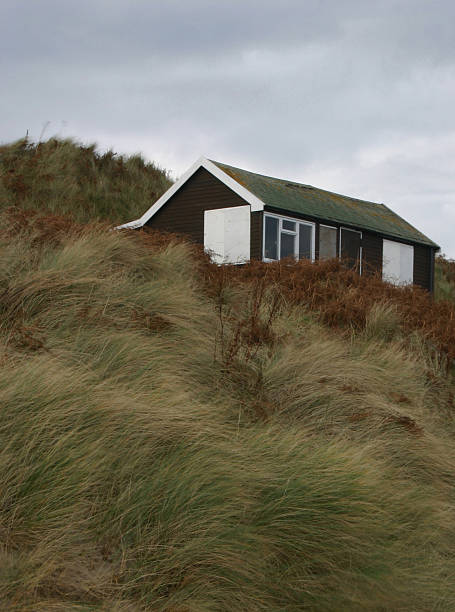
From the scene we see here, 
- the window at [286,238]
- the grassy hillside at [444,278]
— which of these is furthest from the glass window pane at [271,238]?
the grassy hillside at [444,278]

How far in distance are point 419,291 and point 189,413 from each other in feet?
22.1

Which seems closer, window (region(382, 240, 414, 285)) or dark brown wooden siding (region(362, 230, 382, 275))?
dark brown wooden siding (region(362, 230, 382, 275))

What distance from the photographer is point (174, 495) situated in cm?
339

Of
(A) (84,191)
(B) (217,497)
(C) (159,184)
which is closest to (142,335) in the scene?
(B) (217,497)

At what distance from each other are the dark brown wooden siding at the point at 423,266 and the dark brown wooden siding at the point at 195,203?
24.7ft

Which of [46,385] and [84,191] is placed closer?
[46,385]

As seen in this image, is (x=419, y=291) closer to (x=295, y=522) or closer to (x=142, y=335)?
(x=142, y=335)

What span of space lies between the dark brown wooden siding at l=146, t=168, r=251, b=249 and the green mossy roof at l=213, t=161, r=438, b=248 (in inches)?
20.3

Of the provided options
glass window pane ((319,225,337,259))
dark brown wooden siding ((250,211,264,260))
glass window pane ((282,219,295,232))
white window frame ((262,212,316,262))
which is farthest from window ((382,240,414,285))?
dark brown wooden siding ((250,211,264,260))

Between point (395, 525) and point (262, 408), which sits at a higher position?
point (262, 408)

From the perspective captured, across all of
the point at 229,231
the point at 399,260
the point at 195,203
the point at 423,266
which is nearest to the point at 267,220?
the point at 229,231

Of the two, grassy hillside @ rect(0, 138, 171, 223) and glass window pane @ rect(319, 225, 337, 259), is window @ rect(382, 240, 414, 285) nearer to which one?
glass window pane @ rect(319, 225, 337, 259)

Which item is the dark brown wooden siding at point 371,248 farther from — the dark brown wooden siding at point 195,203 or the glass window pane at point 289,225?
the dark brown wooden siding at point 195,203

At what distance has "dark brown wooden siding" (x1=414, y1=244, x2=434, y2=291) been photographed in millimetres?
22562
